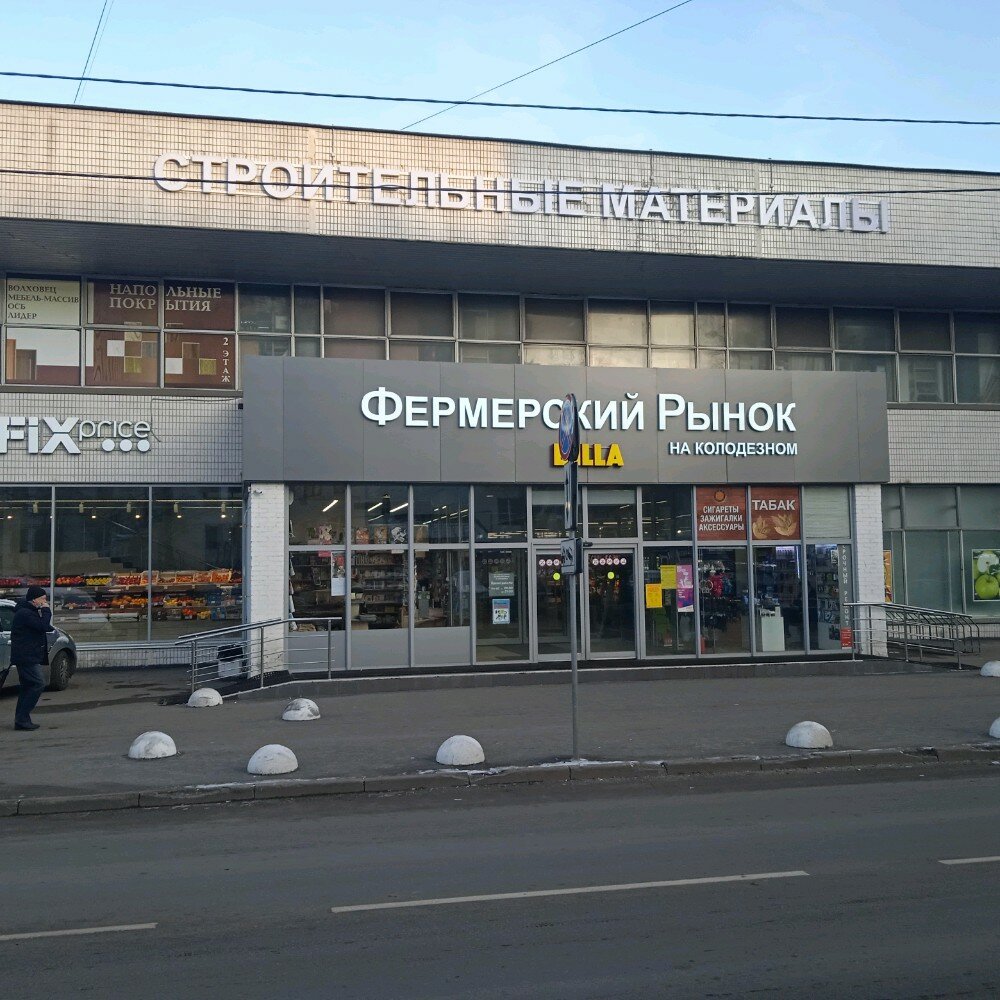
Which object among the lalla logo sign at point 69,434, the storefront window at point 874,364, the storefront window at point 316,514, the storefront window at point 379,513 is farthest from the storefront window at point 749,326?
the lalla logo sign at point 69,434

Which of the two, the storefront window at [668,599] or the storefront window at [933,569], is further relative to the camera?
the storefront window at [933,569]

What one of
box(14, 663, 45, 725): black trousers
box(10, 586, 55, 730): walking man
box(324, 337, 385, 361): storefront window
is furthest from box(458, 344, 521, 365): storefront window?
box(14, 663, 45, 725): black trousers

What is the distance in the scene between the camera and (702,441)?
19.7 metres

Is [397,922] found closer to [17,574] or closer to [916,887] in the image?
[916,887]

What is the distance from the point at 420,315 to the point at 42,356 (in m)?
7.56

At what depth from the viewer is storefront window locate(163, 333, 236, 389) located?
2061 cm

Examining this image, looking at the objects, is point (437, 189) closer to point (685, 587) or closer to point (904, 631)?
point (685, 587)

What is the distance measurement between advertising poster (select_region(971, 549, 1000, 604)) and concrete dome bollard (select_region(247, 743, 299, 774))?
18.5 metres

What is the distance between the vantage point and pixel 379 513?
18.6 m

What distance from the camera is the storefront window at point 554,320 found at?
2195 centimetres

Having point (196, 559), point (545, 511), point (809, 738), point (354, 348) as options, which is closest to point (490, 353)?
point (354, 348)

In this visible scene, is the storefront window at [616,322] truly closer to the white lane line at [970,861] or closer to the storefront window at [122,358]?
the storefront window at [122,358]

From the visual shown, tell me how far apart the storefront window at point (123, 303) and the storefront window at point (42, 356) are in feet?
2.12

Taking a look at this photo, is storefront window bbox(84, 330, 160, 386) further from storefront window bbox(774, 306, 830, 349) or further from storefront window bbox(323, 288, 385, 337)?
storefront window bbox(774, 306, 830, 349)
